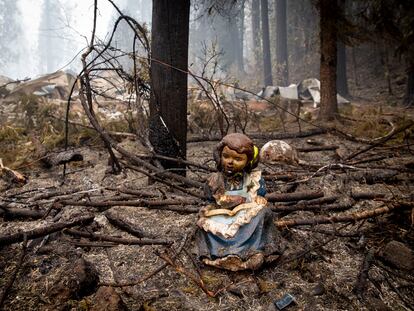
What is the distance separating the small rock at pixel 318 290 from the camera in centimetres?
223

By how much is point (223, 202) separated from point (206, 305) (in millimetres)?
789

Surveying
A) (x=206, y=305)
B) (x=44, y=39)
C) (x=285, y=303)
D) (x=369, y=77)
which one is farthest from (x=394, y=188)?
(x=44, y=39)

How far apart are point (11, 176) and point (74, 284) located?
11.6 feet

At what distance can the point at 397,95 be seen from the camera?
12500mm

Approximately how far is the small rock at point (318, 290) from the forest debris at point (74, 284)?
1506 millimetres

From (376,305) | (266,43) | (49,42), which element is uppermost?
(49,42)

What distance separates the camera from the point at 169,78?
4.33m

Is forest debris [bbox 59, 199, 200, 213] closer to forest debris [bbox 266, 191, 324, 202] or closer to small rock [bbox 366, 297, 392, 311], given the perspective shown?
forest debris [bbox 266, 191, 324, 202]

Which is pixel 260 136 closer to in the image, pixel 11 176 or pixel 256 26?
pixel 11 176

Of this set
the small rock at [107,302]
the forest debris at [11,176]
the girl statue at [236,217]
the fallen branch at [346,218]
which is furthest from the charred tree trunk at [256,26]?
the small rock at [107,302]

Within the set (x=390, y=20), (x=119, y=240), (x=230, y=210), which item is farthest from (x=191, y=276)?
(x=390, y=20)

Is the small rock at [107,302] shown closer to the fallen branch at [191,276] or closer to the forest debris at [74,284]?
the forest debris at [74,284]

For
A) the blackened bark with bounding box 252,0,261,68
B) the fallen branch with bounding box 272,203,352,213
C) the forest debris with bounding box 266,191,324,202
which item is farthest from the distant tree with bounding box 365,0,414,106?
the blackened bark with bounding box 252,0,261,68

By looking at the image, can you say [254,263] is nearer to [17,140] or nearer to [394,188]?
[394,188]
